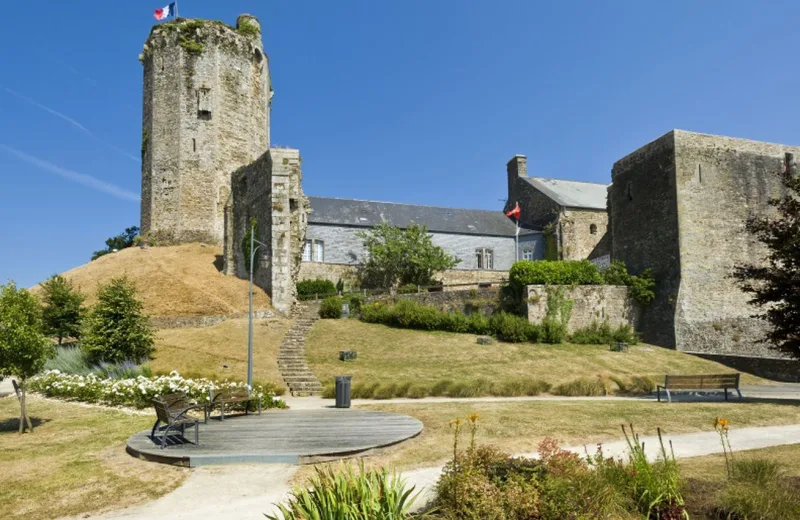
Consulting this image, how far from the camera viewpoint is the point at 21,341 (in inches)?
429

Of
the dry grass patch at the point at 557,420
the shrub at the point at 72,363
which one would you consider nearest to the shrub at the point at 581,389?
the dry grass patch at the point at 557,420

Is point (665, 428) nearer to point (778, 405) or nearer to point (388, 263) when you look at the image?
point (778, 405)

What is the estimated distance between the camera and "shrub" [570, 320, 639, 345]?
27.1 m

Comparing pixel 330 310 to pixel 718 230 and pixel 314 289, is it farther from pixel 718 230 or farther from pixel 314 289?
pixel 718 230

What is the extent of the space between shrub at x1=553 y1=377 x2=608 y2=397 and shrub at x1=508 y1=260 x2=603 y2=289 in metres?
11.2

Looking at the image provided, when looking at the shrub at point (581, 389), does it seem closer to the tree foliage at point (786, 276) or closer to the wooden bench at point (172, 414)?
the tree foliage at point (786, 276)

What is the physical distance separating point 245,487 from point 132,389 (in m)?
8.97

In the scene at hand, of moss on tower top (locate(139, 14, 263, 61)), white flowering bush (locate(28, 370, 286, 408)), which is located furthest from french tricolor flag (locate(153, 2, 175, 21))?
white flowering bush (locate(28, 370, 286, 408))

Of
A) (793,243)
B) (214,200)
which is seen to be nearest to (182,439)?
(793,243)

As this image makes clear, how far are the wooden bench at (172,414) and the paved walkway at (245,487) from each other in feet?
4.27

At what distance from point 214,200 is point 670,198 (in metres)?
29.4

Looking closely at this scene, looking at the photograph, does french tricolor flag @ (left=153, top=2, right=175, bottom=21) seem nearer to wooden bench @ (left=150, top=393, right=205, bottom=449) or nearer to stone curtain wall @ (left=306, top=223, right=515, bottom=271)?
stone curtain wall @ (left=306, top=223, right=515, bottom=271)

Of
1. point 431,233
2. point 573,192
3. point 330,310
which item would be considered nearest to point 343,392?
point 330,310

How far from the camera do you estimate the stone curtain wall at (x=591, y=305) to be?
27812 mm
